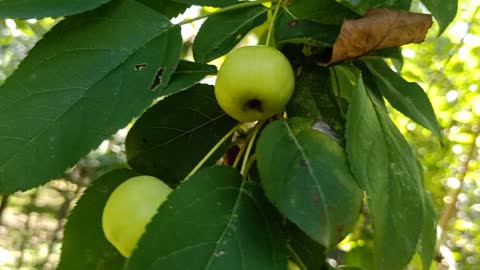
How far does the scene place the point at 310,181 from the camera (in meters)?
0.60

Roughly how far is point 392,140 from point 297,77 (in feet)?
0.53

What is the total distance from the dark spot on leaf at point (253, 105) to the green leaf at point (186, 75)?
9 centimetres

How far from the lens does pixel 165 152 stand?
0.85 m

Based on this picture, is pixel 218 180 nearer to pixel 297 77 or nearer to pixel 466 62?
pixel 297 77

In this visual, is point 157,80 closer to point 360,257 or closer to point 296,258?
point 296,258

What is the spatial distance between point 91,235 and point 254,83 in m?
0.30

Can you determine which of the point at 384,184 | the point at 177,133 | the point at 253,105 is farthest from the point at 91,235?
the point at 384,184

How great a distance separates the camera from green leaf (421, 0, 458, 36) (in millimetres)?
878

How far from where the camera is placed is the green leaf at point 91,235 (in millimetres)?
804

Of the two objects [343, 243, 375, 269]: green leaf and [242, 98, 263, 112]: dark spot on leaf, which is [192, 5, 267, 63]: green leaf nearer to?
[242, 98, 263, 112]: dark spot on leaf

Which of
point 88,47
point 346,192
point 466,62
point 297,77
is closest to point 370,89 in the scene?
point 297,77

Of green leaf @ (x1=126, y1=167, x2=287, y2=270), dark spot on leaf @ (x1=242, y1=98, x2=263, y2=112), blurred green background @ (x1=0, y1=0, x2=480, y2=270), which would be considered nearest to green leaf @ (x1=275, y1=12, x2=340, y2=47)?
dark spot on leaf @ (x1=242, y1=98, x2=263, y2=112)

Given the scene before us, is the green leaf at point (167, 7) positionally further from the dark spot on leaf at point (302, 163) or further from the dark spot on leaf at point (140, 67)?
the dark spot on leaf at point (302, 163)

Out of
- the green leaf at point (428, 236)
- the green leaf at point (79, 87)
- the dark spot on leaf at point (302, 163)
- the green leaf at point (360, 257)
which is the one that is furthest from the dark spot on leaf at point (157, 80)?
the green leaf at point (360, 257)
